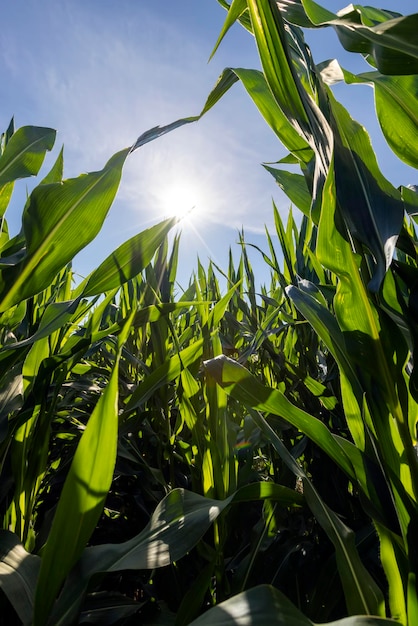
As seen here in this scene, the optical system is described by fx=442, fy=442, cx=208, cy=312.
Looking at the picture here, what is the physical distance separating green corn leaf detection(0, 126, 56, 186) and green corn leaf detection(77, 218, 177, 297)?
0.18m

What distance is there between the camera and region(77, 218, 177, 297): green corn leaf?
1.91ft

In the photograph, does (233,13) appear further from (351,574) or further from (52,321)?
(351,574)

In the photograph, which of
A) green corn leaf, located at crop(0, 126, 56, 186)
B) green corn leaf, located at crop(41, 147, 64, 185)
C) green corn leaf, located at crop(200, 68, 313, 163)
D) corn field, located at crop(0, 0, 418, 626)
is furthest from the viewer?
green corn leaf, located at crop(41, 147, 64, 185)

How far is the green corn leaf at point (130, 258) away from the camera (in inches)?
23.0

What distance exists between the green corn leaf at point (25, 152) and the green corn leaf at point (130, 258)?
0.60ft

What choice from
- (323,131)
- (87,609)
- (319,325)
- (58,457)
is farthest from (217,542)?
(58,457)

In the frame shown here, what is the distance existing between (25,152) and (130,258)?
0.23 meters

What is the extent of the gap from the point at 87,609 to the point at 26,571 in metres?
0.13

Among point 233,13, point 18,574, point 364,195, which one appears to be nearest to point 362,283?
point 364,195

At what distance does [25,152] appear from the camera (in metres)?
0.63

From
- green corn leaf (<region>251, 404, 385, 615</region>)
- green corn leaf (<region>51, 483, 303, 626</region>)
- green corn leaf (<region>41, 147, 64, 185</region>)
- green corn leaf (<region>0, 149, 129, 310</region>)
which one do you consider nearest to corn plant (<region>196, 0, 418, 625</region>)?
green corn leaf (<region>251, 404, 385, 615</region>)

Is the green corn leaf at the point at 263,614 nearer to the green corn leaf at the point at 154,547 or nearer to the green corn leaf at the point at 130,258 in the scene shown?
the green corn leaf at the point at 154,547

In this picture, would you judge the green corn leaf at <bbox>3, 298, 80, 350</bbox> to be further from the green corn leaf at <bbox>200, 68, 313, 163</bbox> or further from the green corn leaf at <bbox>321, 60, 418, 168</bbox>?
the green corn leaf at <bbox>321, 60, 418, 168</bbox>

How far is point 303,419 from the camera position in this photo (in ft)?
1.51
